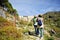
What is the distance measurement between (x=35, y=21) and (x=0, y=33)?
141 inches

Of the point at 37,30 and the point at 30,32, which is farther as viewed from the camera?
the point at 30,32

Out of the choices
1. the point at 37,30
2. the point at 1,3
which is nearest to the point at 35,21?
the point at 37,30

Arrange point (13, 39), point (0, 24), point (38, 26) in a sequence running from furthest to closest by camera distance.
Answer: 1. point (0, 24)
2. point (38, 26)
3. point (13, 39)

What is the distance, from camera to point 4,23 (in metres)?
24.0

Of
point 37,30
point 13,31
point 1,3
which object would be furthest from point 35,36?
point 1,3

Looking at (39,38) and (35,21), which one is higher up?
(35,21)

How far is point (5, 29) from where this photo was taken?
847 inches

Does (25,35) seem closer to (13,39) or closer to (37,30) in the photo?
(37,30)

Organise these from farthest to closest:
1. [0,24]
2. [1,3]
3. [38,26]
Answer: [1,3], [0,24], [38,26]

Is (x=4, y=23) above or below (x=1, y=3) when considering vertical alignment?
below

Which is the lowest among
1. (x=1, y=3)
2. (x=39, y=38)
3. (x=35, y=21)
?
(x=39, y=38)

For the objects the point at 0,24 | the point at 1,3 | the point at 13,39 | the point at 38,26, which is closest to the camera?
the point at 13,39

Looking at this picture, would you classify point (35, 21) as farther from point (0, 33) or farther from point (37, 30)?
point (0, 33)

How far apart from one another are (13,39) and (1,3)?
58.6 ft
